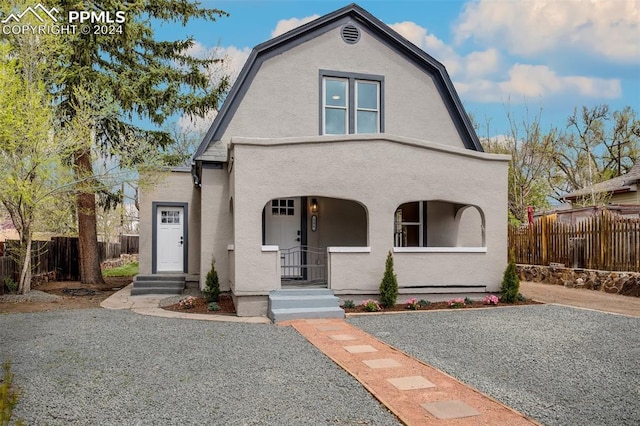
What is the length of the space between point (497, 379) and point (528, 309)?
209 inches

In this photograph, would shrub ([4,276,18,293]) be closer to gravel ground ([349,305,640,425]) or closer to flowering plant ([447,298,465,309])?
gravel ground ([349,305,640,425])

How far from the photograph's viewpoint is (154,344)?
677 cm

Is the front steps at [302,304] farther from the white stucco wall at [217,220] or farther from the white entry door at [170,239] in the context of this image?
the white entry door at [170,239]

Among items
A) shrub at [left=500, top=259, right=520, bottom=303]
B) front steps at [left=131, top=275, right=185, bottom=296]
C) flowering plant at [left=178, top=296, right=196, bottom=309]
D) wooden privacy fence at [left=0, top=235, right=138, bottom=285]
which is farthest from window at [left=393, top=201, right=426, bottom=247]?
wooden privacy fence at [left=0, top=235, right=138, bottom=285]

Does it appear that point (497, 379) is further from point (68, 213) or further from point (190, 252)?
point (68, 213)

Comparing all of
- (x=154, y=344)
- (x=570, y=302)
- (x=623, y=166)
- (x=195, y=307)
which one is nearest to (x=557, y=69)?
(x=623, y=166)

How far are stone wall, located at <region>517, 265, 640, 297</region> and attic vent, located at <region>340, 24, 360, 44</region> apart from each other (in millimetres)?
9754

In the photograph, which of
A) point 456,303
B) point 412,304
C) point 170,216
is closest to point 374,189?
point 412,304

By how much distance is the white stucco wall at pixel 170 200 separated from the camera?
13.7 m

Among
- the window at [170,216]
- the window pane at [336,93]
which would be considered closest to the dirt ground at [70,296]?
the window at [170,216]

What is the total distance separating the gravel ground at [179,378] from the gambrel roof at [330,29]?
18.2ft

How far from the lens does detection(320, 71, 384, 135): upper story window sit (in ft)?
40.5

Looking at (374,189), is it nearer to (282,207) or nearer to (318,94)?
(282,207)

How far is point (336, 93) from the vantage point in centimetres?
1246
